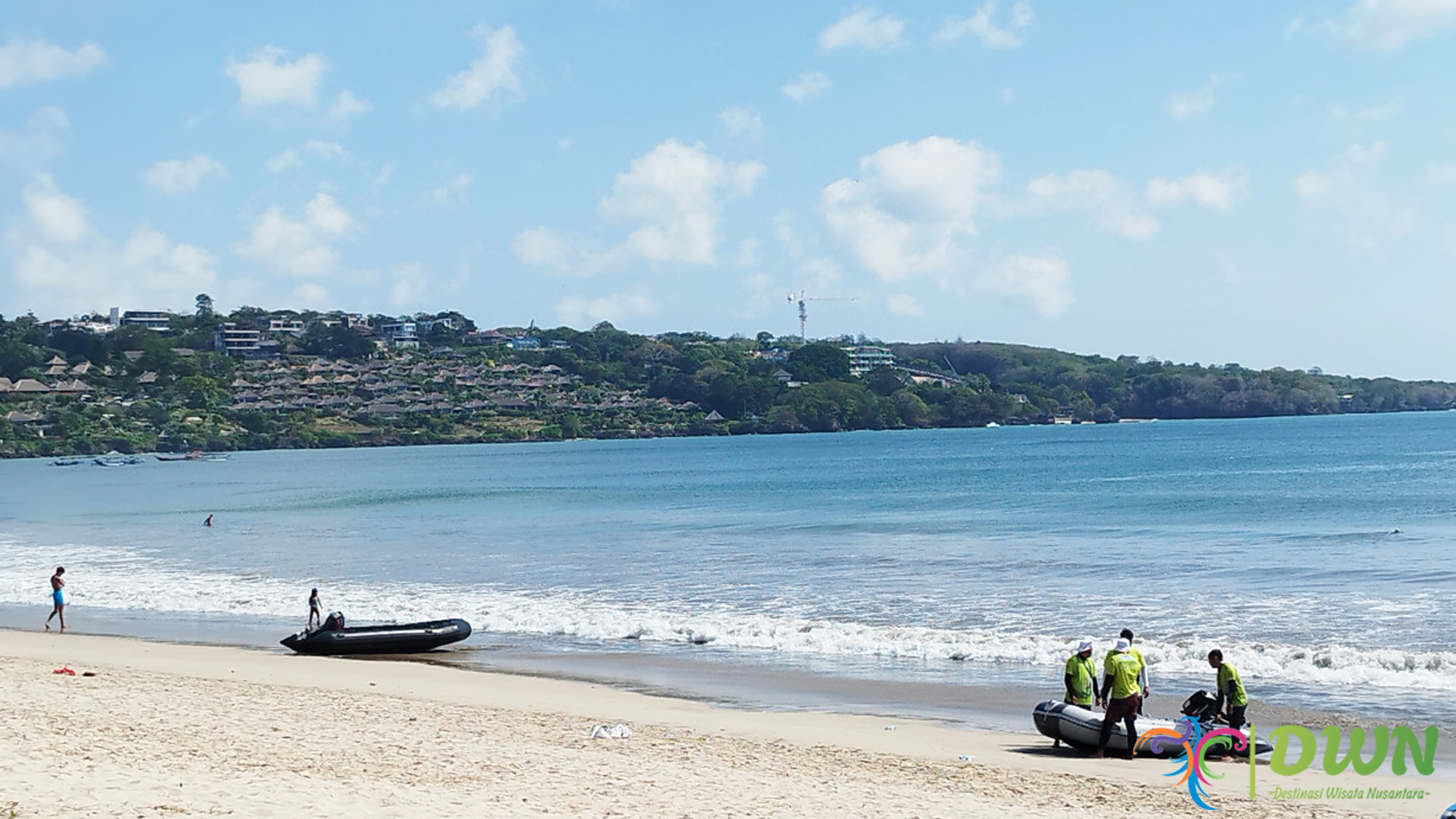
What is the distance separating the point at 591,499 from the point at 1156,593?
140 feet

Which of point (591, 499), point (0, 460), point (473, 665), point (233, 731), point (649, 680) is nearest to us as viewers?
point (233, 731)

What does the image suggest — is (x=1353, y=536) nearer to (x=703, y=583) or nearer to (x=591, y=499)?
(x=703, y=583)

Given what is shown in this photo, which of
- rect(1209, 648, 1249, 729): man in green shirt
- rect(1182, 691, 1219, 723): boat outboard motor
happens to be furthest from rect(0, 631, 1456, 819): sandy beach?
rect(1182, 691, 1219, 723): boat outboard motor

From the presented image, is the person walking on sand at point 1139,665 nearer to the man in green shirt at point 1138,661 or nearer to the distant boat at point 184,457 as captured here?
the man in green shirt at point 1138,661

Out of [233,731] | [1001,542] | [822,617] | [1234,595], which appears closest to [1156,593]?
[1234,595]

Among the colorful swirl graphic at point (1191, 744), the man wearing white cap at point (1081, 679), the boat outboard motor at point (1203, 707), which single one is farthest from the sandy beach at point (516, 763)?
the boat outboard motor at point (1203, 707)

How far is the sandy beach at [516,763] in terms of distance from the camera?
10.9 m

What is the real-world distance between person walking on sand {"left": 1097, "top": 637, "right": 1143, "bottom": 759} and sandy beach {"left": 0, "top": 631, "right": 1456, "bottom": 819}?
30cm

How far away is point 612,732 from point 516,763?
2015 mm

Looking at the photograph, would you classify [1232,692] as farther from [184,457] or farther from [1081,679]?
[184,457]

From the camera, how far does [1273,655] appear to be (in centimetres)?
2044

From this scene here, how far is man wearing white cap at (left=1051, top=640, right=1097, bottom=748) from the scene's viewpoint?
49.2 ft

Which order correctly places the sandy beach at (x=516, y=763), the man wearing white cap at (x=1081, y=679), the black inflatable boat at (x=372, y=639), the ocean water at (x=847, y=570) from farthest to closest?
the black inflatable boat at (x=372, y=639) → the ocean water at (x=847, y=570) → the man wearing white cap at (x=1081, y=679) → the sandy beach at (x=516, y=763)

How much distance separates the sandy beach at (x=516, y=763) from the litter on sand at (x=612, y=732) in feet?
0.36
